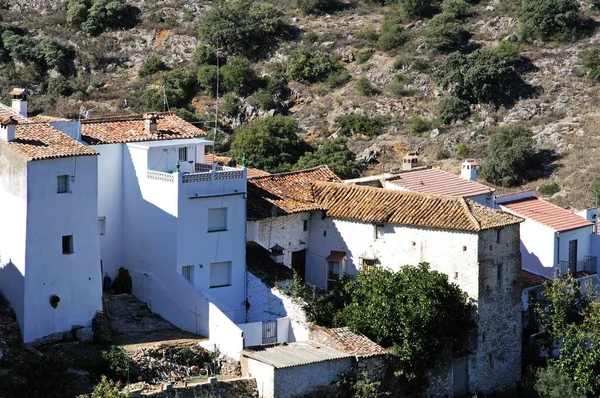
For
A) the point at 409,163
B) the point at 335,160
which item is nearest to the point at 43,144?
the point at 409,163

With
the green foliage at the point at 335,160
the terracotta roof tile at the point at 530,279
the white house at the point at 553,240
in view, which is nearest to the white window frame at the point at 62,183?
the terracotta roof tile at the point at 530,279

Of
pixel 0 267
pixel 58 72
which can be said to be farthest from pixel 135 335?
pixel 58 72

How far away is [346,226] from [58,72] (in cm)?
4029

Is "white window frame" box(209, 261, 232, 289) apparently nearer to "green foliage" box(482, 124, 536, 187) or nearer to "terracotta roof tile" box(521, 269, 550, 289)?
"terracotta roof tile" box(521, 269, 550, 289)

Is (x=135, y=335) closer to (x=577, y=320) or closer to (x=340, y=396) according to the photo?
(x=340, y=396)

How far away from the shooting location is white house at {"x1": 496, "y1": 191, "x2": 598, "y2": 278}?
5041 centimetres

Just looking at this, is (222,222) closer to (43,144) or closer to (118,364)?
(43,144)

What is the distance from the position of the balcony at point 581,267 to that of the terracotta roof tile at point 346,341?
11.7m

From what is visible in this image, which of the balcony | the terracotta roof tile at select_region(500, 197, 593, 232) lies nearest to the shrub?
the terracotta roof tile at select_region(500, 197, 593, 232)

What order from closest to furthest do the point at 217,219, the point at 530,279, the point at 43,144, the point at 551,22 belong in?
1. the point at 43,144
2. the point at 217,219
3. the point at 530,279
4. the point at 551,22

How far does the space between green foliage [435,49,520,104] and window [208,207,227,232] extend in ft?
109

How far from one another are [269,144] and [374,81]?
11.7 m

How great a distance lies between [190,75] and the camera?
79.4 metres

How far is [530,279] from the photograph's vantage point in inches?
1912
